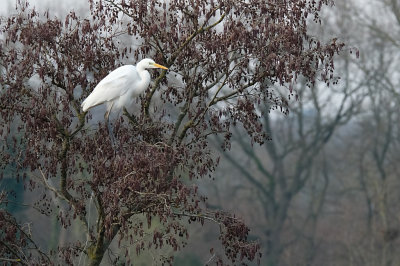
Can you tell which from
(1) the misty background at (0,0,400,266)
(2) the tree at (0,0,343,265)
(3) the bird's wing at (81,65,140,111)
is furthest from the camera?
(1) the misty background at (0,0,400,266)

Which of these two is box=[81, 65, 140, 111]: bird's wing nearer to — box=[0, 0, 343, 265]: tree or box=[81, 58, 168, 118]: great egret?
box=[81, 58, 168, 118]: great egret

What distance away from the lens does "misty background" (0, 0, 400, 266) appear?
13.6 metres

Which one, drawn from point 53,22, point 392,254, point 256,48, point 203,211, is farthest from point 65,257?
point 392,254

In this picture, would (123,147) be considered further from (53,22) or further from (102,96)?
(53,22)

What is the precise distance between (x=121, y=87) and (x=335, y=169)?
9899 millimetres

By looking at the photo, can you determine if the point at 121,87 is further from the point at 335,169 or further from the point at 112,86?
the point at 335,169

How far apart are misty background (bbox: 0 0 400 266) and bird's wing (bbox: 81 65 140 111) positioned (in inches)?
326

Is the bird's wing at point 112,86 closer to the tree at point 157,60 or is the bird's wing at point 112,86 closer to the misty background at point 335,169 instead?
the tree at point 157,60

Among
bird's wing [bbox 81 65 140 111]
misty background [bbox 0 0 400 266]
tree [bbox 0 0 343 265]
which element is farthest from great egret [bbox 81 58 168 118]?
misty background [bbox 0 0 400 266]

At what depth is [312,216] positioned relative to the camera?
14.1 m

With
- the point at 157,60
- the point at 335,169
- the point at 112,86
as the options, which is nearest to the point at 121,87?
the point at 112,86

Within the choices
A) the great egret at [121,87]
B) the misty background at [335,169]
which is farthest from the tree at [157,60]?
the misty background at [335,169]

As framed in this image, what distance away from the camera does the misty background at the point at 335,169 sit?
13594 mm

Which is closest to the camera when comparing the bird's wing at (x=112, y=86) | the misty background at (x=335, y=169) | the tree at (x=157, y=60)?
the tree at (x=157, y=60)
